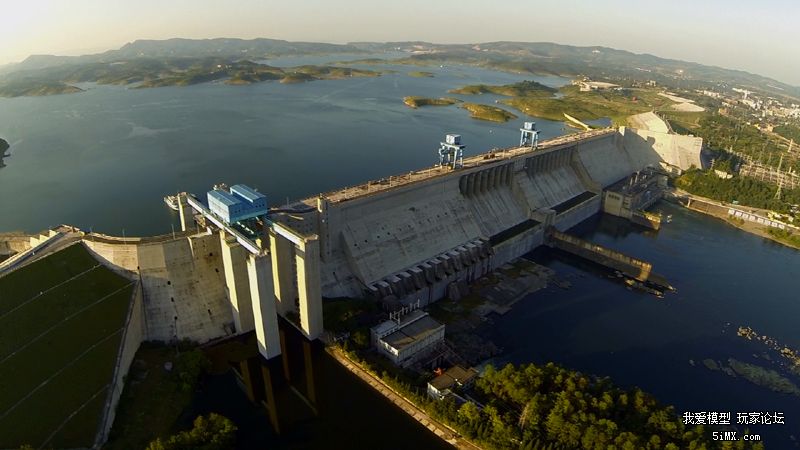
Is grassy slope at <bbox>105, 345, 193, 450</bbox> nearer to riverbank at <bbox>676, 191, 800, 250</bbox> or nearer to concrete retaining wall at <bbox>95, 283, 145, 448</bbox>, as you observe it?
concrete retaining wall at <bbox>95, 283, 145, 448</bbox>

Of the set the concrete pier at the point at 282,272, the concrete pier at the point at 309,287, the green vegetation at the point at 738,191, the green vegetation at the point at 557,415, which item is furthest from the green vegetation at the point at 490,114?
the green vegetation at the point at 557,415

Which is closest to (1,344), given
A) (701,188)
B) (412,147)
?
(412,147)

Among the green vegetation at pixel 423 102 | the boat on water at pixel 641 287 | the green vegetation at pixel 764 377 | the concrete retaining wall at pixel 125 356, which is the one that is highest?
the green vegetation at pixel 423 102

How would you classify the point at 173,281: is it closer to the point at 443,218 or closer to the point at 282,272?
the point at 282,272

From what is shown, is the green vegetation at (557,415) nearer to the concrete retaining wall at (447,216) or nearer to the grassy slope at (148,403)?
the concrete retaining wall at (447,216)

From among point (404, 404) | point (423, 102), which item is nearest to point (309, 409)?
point (404, 404)

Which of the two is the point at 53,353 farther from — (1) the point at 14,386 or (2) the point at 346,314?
(2) the point at 346,314
